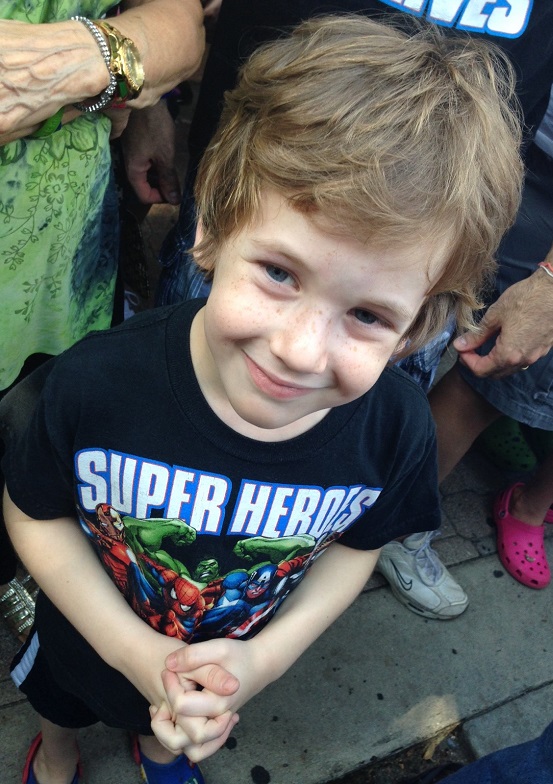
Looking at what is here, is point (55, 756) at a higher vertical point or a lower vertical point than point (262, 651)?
lower

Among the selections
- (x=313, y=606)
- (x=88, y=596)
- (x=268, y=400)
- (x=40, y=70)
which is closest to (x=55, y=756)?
(x=88, y=596)

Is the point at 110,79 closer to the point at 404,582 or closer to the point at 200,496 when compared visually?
the point at 200,496

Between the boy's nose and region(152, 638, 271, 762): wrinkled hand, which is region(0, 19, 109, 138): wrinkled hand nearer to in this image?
the boy's nose

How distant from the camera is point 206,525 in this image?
128 centimetres

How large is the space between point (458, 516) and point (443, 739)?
0.93 metres

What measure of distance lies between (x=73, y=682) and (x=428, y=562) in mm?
1436

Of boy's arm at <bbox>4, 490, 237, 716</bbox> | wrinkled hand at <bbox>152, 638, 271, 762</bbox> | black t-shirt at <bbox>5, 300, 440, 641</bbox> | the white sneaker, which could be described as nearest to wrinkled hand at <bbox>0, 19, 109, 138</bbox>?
black t-shirt at <bbox>5, 300, 440, 641</bbox>

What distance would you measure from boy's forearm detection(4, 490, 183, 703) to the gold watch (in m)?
0.81

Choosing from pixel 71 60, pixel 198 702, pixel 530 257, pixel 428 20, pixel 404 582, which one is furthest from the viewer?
pixel 404 582

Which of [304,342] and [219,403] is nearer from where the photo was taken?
[304,342]

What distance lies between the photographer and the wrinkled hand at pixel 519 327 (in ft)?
5.98

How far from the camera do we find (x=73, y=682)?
4.89ft

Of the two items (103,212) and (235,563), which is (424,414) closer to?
(235,563)

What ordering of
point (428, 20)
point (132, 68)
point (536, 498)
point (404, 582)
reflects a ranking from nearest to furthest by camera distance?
point (132, 68) → point (428, 20) → point (404, 582) → point (536, 498)
